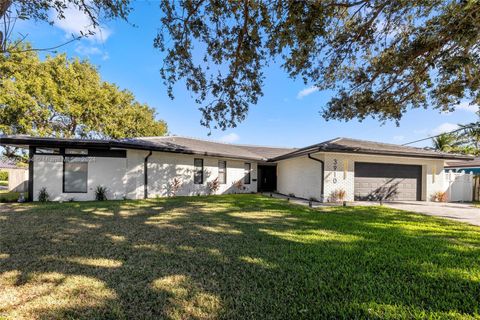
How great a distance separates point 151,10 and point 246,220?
249 inches

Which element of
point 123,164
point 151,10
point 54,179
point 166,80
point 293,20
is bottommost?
point 54,179

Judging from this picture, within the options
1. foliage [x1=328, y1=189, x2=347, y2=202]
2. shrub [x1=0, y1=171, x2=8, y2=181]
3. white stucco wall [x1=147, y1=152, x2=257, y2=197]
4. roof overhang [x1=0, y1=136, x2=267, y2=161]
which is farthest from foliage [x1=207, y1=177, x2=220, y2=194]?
shrub [x1=0, y1=171, x2=8, y2=181]

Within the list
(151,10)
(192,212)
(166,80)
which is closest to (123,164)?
(192,212)

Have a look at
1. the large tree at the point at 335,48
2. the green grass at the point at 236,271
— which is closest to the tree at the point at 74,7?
the large tree at the point at 335,48

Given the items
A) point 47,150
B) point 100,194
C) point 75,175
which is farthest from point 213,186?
point 47,150

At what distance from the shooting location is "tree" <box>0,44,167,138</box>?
14391mm

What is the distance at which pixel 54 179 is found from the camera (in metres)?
10.3

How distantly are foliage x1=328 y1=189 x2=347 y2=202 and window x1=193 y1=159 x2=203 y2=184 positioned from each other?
7668 millimetres

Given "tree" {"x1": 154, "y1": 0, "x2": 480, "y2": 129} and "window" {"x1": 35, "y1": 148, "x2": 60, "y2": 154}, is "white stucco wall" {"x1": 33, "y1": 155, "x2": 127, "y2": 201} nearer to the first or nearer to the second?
"window" {"x1": 35, "y1": 148, "x2": 60, "y2": 154}

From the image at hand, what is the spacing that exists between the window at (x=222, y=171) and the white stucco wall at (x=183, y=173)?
0.23m

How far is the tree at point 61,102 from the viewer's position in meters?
14.4

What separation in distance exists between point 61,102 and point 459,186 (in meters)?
26.2

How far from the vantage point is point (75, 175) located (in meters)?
10.6

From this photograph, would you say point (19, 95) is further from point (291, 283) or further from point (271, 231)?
point (291, 283)
